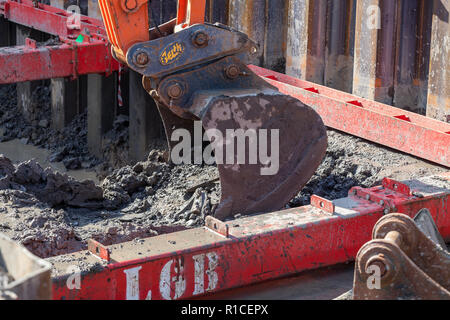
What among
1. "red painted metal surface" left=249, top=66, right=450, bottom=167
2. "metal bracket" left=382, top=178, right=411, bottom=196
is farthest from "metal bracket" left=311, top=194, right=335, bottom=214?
"red painted metal surface" left=249, top=66, right=450, bottom=167

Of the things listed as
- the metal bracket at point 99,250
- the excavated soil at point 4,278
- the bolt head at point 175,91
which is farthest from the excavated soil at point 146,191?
the excavated soil at point 4,278

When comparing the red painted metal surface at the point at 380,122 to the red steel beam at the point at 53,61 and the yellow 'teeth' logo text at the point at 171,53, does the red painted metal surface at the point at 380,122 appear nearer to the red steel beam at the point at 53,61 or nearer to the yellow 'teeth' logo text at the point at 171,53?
the red steel beam at the point at 53,61

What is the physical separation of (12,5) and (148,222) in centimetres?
619

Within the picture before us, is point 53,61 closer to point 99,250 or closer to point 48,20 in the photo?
point 48,20

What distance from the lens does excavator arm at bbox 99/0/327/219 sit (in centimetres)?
652

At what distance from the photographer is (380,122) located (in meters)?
7.93

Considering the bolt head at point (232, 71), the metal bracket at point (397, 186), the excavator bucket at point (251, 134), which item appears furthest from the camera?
the bolt head at point (232, 71)

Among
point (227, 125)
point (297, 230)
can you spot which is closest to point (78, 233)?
point (227, 125)

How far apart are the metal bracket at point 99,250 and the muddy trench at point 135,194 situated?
1024mm

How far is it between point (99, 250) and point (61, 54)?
4769 millimetres

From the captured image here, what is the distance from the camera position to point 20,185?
754cm

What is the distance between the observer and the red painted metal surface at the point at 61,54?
870cm

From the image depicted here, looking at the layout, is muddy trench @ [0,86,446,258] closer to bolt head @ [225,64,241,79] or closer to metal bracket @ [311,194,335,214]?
bolt head @ [225,64,241,79]

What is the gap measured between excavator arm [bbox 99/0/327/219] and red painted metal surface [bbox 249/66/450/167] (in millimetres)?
1198
